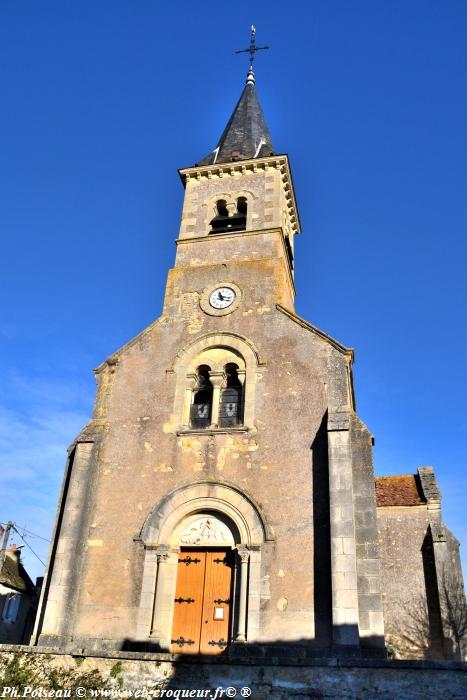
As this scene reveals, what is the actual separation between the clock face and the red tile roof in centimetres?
856

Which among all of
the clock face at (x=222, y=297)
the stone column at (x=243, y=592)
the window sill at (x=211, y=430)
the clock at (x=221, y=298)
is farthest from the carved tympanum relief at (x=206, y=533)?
the clock face at (x=222, y=297)

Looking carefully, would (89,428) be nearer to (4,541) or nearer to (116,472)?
(116,472)

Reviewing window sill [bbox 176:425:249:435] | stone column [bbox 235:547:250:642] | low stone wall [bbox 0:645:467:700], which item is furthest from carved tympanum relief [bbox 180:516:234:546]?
low stone wall [bbox 0:645:467:700]

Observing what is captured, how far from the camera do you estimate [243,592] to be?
1326cm

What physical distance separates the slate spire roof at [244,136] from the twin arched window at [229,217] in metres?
2.00

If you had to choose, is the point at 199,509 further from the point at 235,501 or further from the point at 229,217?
the point at 229,217

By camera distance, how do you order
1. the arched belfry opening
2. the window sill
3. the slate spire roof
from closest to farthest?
the arched belfry opening, the window sill, the slate spire roof

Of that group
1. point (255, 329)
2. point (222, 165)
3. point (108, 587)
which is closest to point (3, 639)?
point (108, 587)

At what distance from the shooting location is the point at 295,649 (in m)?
12.4

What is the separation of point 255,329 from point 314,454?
13.9 ft

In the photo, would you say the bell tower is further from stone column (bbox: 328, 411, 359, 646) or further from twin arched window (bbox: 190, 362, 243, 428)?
stone column (bbox: 328, 411, 359, 646)

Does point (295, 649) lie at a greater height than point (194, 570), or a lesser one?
lesser

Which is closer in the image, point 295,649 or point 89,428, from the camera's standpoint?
point 295,649

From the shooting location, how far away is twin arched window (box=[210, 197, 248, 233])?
65.9 ft
